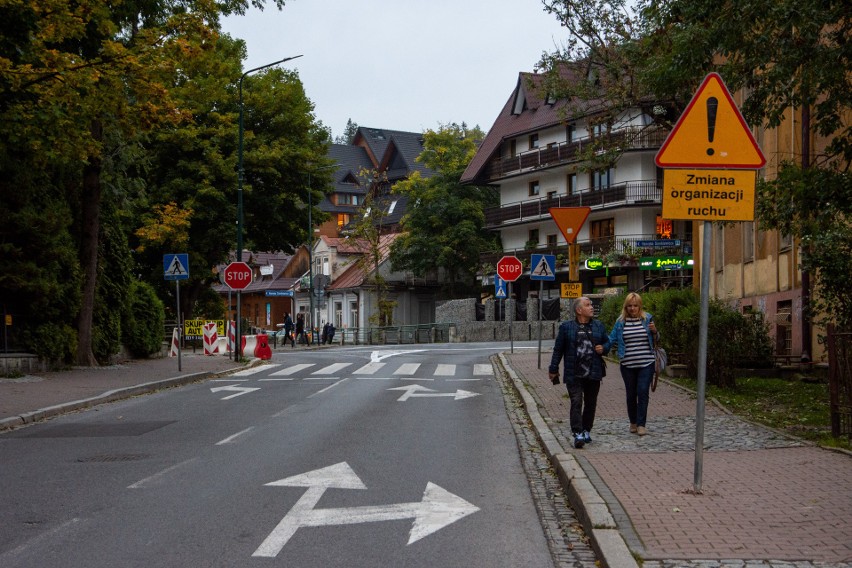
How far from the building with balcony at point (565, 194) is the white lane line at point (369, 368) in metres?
19.8

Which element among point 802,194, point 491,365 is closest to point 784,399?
point 802,194

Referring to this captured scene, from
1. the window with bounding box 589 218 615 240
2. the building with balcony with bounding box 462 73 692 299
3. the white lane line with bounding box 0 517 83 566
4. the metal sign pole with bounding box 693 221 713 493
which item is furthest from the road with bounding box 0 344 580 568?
the window with bounding box 589 218 615 240

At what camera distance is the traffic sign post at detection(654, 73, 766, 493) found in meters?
7.67

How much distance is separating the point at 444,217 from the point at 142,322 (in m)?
38.5

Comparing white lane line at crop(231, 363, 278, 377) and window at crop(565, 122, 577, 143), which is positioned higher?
window at crop(565, 122, 577, 143)

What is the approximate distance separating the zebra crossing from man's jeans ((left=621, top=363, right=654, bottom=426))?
1159 centimetres

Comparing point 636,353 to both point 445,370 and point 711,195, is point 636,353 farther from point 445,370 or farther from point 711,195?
point 445,370

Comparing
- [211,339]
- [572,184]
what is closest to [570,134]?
[572,184]

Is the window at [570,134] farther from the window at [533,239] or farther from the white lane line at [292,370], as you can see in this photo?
the white lane line at [292,370]

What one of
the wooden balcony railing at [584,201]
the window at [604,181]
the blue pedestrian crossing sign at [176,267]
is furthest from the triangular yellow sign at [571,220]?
the window at [604,181]

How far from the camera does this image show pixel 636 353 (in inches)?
453

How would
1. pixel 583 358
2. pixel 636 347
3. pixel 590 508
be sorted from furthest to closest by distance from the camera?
pixel 636 347
pixel 583 358
pixel 590 508

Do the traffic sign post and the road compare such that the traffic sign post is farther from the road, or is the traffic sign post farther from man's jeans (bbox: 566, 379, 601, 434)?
man's jeans (bbox: 566, 379, 601, 434)

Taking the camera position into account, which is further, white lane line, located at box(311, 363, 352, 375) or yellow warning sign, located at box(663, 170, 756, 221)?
white lane line, located at box(311, 363, 352, 375)
